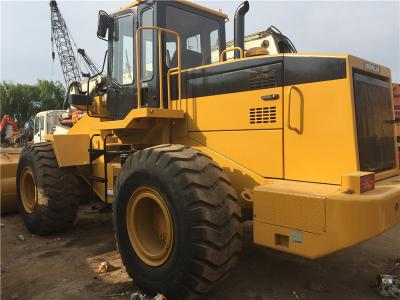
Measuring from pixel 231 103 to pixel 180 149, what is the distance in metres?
0.81

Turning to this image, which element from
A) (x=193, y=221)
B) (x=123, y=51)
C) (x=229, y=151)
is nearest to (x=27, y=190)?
(x=123, y=51)

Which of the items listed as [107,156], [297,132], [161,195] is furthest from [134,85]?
[297,132]

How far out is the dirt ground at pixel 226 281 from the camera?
392 cm

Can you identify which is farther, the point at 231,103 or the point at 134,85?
the point at 134,85

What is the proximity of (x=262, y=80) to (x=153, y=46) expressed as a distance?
154 centimetres

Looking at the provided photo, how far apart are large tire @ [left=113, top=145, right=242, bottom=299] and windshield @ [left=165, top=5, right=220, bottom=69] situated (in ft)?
5.36

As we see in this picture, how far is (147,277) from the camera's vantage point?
149 inches

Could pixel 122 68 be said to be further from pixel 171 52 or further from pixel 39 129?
pixel 39 129

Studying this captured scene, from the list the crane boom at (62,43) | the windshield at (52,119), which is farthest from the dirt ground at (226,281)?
the crane boom at (62,43)

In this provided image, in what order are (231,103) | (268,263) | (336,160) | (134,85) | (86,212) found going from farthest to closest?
(86,212) < (134,85) < (268,263) < (231,103) < (336,160)

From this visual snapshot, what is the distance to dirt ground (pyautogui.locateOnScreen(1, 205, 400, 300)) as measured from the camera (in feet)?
12.8

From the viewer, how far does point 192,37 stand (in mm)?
5148

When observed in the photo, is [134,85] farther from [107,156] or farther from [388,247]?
[388,247]

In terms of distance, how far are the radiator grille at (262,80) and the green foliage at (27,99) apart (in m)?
49.5
